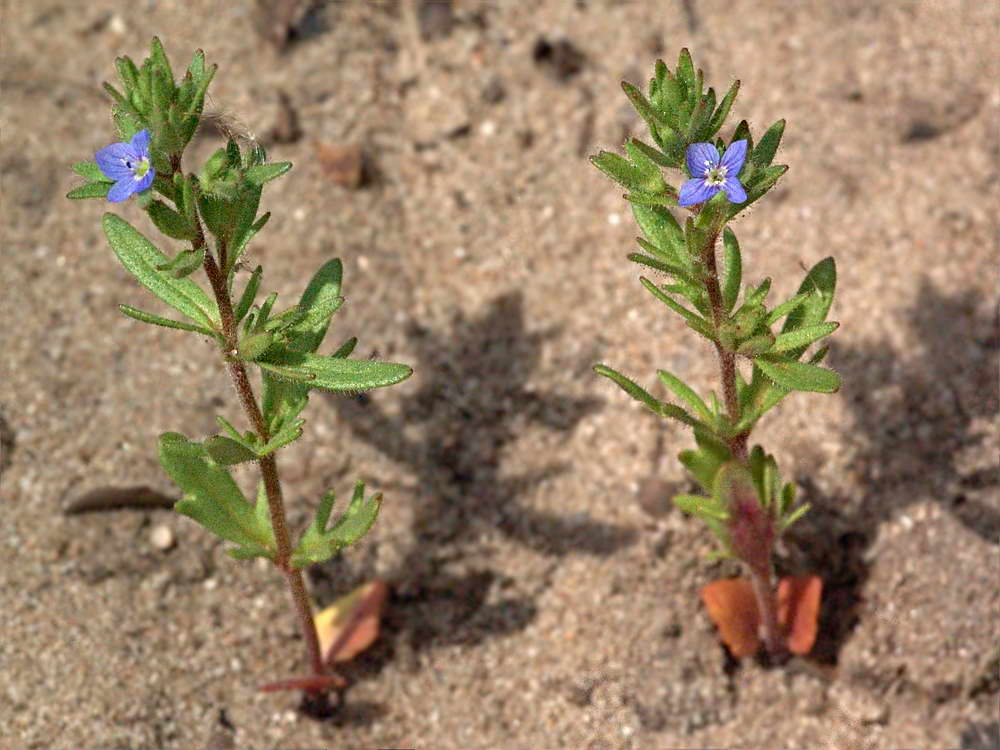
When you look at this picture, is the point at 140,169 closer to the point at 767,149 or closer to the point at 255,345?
the point at 255,345

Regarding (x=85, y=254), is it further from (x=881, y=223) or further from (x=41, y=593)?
(x=881, y=223)

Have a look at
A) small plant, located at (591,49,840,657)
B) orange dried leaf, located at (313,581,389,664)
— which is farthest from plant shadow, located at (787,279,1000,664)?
orange dried leaf, located at (313,581,389,664)

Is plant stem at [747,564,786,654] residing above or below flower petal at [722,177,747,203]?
below

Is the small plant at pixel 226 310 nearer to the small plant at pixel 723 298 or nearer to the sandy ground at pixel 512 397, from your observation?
the sandy ground at pixel 512 397

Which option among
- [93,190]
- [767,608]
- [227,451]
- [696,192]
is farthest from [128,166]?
[767,608]

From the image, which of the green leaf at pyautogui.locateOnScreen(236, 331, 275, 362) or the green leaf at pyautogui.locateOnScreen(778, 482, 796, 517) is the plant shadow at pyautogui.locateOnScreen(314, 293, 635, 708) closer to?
the green leaf at pyautogui.locateOnScreen(778, 482, 796, 517)

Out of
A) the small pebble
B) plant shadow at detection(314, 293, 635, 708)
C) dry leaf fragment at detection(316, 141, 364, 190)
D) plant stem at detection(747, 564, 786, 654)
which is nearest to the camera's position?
plant stem at detection(747, 564, 786, 654)

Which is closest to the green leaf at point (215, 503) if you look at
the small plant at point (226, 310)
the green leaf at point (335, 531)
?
the small plant at point (226, 310)
